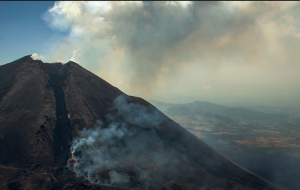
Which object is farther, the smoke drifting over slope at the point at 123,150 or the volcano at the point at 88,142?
the smoke drifting over slope at the point at 123,150

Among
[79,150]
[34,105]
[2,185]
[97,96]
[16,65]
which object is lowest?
[2,185]

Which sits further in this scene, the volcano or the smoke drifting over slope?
the smoke drifting over slope

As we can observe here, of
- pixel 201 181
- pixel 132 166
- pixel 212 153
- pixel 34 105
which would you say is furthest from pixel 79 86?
pixel 212 153

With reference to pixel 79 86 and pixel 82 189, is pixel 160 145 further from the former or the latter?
pixel 79 86
